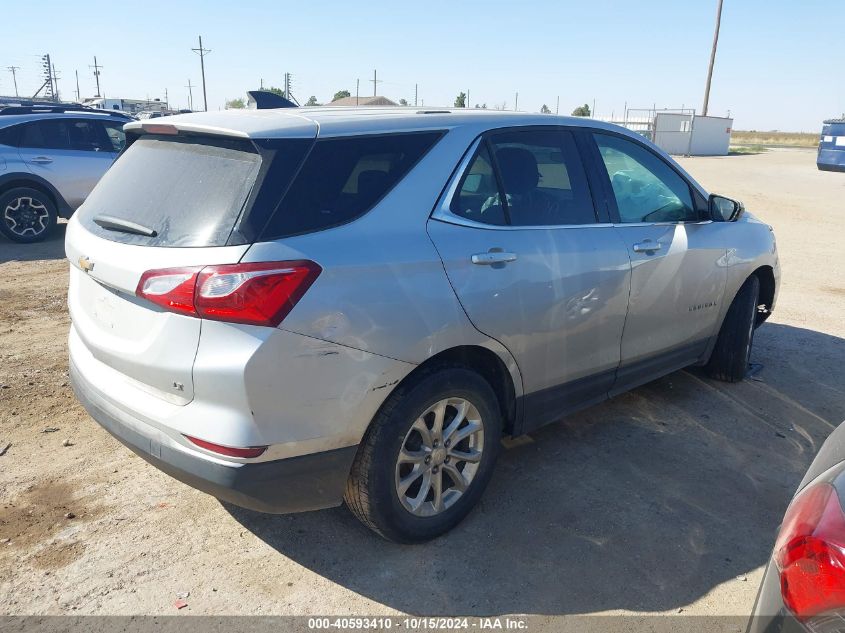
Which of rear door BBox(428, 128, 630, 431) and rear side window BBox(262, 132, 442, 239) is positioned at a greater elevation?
rear side window BBox(262, 132, 442, 239)

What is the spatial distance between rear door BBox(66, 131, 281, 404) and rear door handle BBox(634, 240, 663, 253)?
216 cm

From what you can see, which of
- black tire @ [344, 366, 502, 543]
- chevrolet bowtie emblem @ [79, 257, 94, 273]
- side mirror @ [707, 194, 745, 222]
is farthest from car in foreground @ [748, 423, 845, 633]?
side mirror @ [707, 194, 745, 222]

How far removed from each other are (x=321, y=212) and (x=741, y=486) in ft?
8.58

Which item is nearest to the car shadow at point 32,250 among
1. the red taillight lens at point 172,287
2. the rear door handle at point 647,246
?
the red taillight lens at point 172,287

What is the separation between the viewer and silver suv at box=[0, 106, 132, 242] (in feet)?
29.8

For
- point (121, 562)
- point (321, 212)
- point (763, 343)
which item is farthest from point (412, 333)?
point (763, 343)

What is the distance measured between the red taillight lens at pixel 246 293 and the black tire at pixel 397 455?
627mm

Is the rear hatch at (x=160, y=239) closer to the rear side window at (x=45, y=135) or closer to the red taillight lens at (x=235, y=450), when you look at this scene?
the red taillight lens at (x=235, y=450)

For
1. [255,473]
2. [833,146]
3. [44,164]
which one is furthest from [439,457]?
[833,146]

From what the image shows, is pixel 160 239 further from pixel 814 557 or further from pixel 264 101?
pixel 814 557

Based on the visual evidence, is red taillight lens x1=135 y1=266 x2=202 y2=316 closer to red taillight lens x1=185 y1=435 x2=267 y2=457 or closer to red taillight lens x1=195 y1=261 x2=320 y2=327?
red taillight lens x1=195 y1=261 x2=320 y2=327

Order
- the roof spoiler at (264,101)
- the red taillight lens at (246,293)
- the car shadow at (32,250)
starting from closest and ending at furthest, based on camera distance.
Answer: the red taillight lens at (246,293), the roof spoiler at (264,101), the car shadow at (32,250)

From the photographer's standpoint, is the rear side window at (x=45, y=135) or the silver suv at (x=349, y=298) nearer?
the silver suv at (x=349, y=298)

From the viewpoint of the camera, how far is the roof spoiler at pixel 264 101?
137 inches
